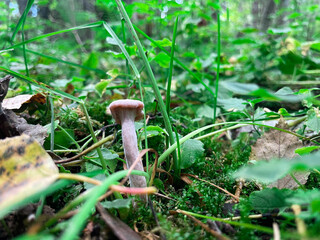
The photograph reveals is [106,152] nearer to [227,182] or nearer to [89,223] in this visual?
[89,223]

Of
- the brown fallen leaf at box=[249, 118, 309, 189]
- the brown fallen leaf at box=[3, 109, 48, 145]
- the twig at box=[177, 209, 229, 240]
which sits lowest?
the twig at box=[177, 209, 229, 240]

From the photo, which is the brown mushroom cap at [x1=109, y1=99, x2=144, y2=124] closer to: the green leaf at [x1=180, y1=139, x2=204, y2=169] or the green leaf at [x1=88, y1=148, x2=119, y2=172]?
the green leaf at [x1=88, y1=148, x2=119, y2=172]

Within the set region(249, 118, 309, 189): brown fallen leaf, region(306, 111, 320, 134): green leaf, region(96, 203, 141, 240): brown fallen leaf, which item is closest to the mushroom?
region(96, 203, 141, 240): brown fallen leaf

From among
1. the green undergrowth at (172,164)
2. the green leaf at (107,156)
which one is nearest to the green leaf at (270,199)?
the green undergrowth at (172,164)

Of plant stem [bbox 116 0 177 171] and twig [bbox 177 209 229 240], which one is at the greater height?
plant stem [bbox 116 0 177 171]

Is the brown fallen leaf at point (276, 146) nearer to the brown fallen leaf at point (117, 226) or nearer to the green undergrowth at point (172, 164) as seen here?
the green undergrowth at point (172, 164)

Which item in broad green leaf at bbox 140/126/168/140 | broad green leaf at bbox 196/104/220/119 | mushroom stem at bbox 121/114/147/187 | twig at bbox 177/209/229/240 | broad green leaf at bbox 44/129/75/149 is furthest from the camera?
broad green leaf at bbox 196/104/220/119

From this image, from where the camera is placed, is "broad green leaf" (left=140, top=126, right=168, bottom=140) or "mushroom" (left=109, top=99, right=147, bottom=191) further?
"broad green leaf" (left=140, top=126, right=168, bottom=140)

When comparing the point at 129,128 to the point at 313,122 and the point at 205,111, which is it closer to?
the point at 313,122
